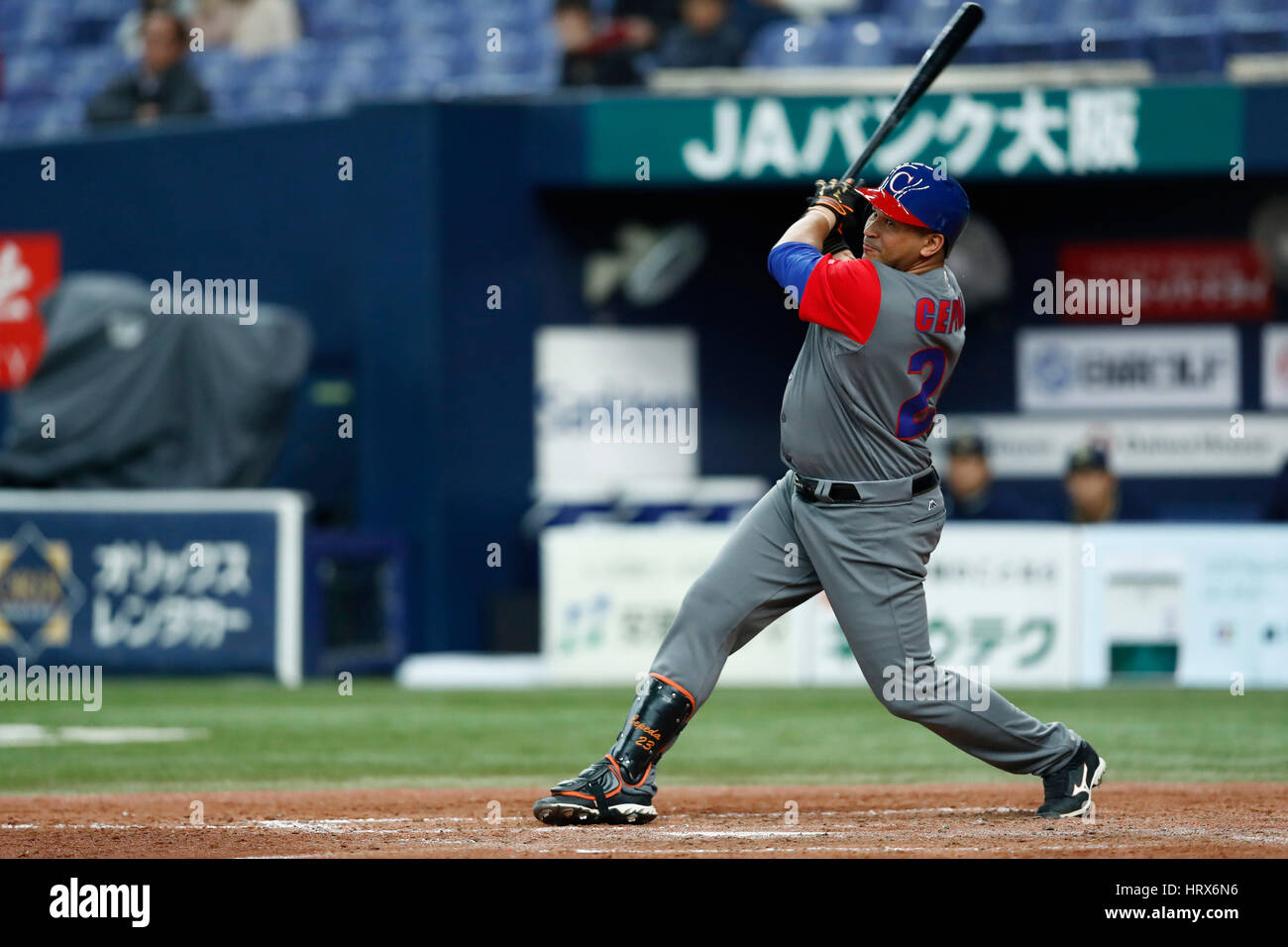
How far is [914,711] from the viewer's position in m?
5.70

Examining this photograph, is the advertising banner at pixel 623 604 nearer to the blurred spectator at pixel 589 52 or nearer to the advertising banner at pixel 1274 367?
the blurred spectator at pixel 589 52

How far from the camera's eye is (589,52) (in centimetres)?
1394

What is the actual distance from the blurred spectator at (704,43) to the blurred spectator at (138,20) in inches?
176

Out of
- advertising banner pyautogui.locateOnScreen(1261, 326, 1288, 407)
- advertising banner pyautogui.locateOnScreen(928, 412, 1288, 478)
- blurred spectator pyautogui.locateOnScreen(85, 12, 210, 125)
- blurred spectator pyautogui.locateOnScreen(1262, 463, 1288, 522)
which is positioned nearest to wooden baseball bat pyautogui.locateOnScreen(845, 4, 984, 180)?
blurred spectator pyautogui.locateOnScreen(1262, 463, 1288, 522)

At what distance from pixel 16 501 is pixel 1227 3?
8.85 m

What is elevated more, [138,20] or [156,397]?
[138,20]

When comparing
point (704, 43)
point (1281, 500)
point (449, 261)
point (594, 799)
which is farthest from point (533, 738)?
point (704, 43)

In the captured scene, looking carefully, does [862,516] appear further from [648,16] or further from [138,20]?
[138,20]

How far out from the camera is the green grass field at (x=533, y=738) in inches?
314

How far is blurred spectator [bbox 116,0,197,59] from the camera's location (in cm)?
1625

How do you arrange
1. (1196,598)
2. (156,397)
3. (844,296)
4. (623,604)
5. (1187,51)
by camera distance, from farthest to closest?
(1187,51)
(156,397)
(623,604)
(1196,598)
(844,296)

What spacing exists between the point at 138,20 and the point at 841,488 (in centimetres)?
1326
